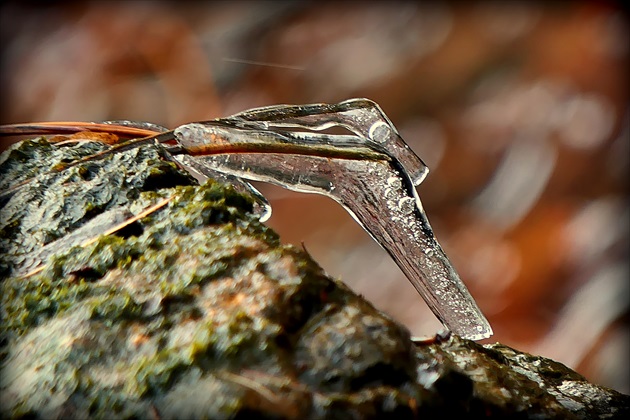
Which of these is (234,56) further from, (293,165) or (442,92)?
(293,165)

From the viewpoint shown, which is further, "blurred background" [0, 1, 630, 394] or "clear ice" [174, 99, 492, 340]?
"blurred background" [0, 1, 630, 394]

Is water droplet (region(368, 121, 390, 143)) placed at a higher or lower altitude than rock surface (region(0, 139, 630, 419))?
higher

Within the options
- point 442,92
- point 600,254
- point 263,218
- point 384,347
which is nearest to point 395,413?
point 384,347

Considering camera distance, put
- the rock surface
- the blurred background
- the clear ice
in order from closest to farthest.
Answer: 1. the rock surface
2. the clear ice
3. the blurred background

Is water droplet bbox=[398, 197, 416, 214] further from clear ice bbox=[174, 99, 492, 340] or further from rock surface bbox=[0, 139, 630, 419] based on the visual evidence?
rock surface bbox=[0, 139, 630, 419]

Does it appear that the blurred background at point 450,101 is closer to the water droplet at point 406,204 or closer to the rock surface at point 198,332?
the water droplet at point 406,204

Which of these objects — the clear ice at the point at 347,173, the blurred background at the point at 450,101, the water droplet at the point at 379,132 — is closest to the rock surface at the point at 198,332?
the clear ice at the point at 347,173

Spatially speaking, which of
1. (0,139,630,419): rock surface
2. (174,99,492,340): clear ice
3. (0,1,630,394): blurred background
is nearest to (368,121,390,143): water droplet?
(174,99,492,340): clear ice
